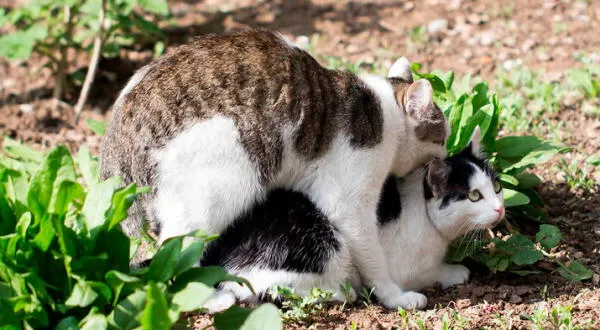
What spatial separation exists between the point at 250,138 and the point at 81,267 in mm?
1100

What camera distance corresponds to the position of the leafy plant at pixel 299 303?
396 cm

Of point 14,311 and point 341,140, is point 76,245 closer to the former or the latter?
point 14,311

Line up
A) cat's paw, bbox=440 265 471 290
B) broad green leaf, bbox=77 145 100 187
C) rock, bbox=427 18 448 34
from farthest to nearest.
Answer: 1. rock, bbox=427 18 448 34
2. broad green leaf, bbox=77 145 100 187
3. cat's paw, bbox=440 265 471 290

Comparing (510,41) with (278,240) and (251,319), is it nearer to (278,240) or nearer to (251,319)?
(278,240)

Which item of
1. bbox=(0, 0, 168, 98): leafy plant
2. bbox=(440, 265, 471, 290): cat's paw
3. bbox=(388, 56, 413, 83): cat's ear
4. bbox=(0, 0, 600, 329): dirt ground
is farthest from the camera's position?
bbox=(0, 0, 600, 329): dirt ground

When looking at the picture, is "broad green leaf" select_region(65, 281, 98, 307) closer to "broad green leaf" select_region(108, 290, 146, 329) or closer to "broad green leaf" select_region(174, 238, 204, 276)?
"broad green leaf" select_region(108, 290, 146, 329)

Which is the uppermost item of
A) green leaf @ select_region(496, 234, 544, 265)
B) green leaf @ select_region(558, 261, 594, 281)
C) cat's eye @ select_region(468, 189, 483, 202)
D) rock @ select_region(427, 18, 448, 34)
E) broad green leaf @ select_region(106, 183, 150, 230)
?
rock @ select_region(427, 18, 448, 34)

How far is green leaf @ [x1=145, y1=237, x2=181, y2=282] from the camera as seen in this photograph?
3.33m

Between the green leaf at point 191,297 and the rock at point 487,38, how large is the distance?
480cm

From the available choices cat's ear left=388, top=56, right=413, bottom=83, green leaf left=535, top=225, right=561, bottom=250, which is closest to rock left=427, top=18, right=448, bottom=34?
cat's ear left=388, top=56, right=413, bottom=83

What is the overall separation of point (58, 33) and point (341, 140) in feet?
11.7

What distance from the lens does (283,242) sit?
4125 mm

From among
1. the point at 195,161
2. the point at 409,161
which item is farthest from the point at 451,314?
the point at 195,161

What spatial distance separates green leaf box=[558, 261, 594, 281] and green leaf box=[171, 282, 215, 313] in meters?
2.13
